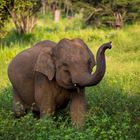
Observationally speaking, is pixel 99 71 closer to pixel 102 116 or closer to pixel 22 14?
pixel 102 116

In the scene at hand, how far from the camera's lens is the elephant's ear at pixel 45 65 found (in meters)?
6.76

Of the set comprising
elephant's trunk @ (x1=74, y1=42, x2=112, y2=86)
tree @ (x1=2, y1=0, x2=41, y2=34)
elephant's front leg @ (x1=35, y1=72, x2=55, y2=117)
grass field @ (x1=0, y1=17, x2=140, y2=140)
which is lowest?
grass field @ (x1=0, y1=17, x2=140, y2=140)

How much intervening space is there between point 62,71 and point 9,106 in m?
1.93

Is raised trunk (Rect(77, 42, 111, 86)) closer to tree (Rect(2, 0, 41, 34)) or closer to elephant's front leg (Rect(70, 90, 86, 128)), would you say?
elephant's front leg (Rect(70, 90, 86, 128))

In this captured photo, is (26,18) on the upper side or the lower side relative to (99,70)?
upper

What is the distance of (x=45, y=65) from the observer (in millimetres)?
6836

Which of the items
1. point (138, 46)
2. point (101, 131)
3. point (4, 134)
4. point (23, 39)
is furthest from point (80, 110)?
point (23, 39)

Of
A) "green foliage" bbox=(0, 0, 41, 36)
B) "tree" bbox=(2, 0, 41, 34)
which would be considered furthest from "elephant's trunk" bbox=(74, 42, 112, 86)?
"tree" bbox=(2, 0, 41, 34)

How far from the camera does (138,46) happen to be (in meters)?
16.2

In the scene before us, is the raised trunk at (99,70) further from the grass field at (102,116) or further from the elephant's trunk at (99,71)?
the grass field at (102,116)

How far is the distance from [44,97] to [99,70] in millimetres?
1127

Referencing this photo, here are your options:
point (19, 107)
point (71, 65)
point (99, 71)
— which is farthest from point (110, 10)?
point (99, 71)

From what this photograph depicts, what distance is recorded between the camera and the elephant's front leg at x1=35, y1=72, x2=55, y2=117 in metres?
6.85

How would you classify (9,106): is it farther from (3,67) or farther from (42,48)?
(3,67)
